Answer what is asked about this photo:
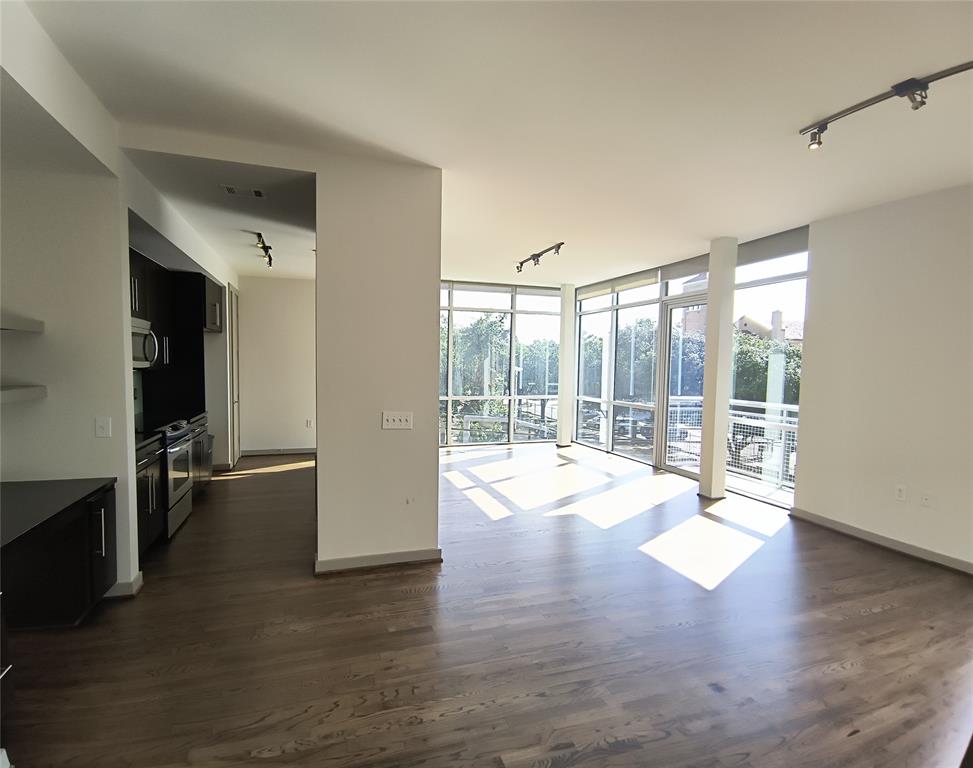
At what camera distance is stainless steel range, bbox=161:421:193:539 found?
3.85m

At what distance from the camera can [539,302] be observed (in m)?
8.75

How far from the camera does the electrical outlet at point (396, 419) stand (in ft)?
11.0

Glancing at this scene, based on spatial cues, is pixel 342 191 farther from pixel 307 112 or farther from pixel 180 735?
pixel 180 735

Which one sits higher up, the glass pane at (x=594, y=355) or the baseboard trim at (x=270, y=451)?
the glass pane at (x=594, y=355)

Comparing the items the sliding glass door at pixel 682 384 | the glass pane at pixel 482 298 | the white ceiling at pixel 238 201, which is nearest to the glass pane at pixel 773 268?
the sliding glass door at pixel 682 384

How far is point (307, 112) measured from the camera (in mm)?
2615

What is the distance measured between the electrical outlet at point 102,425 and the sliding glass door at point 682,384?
5842mm

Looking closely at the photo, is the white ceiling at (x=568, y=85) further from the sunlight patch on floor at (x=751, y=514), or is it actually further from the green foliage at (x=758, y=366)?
the sunlight patch on floor at (x=751, y=514)

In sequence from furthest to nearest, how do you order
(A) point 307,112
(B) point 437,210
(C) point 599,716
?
(B) point 437,210, (A) point 307,112, (C) point 599,716

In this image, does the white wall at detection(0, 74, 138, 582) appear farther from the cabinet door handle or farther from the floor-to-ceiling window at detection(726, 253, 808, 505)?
the floor-to-ceiling window at detection(726, 253, 808, 505)

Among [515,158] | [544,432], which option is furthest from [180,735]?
[544,432]

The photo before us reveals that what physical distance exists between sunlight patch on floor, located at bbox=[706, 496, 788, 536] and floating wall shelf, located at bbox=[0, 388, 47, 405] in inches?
215

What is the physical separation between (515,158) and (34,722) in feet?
12.4

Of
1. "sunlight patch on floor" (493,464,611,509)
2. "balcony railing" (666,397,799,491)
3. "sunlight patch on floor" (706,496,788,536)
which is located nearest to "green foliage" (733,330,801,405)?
"balcony railing" (666,397,799,491)
